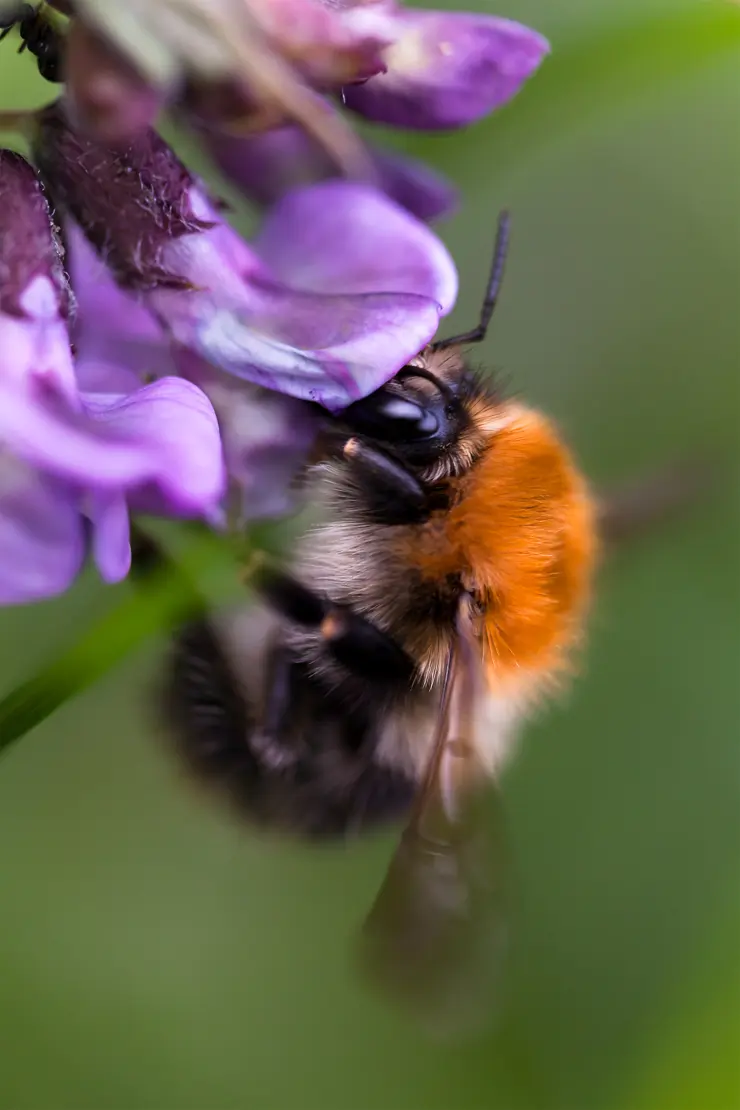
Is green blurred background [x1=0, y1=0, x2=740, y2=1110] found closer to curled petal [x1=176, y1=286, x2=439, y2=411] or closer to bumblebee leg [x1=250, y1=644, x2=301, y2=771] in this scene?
bumblebee leg [x1=250, y1=644, x2=301, y2=771]

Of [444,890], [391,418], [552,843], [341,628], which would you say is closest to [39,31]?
[391,418]

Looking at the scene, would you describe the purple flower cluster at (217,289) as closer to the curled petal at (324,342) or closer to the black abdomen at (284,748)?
the curled petal at (324,342)

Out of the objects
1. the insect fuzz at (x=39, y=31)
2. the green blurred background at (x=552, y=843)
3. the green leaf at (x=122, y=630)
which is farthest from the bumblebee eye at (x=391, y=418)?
the green blurred background at (x=552, y=843)

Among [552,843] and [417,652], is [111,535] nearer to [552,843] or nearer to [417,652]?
[417,652]

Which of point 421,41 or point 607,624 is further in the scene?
point 607,624

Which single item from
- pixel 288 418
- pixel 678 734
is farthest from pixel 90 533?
pixel 678 734

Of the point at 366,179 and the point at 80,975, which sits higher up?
the point at 366,179

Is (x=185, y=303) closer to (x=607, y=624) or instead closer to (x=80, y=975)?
(x=80, y=975)

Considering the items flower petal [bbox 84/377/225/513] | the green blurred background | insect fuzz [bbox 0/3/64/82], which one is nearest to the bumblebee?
→ flower petal [bbox 84/377/225/513]
